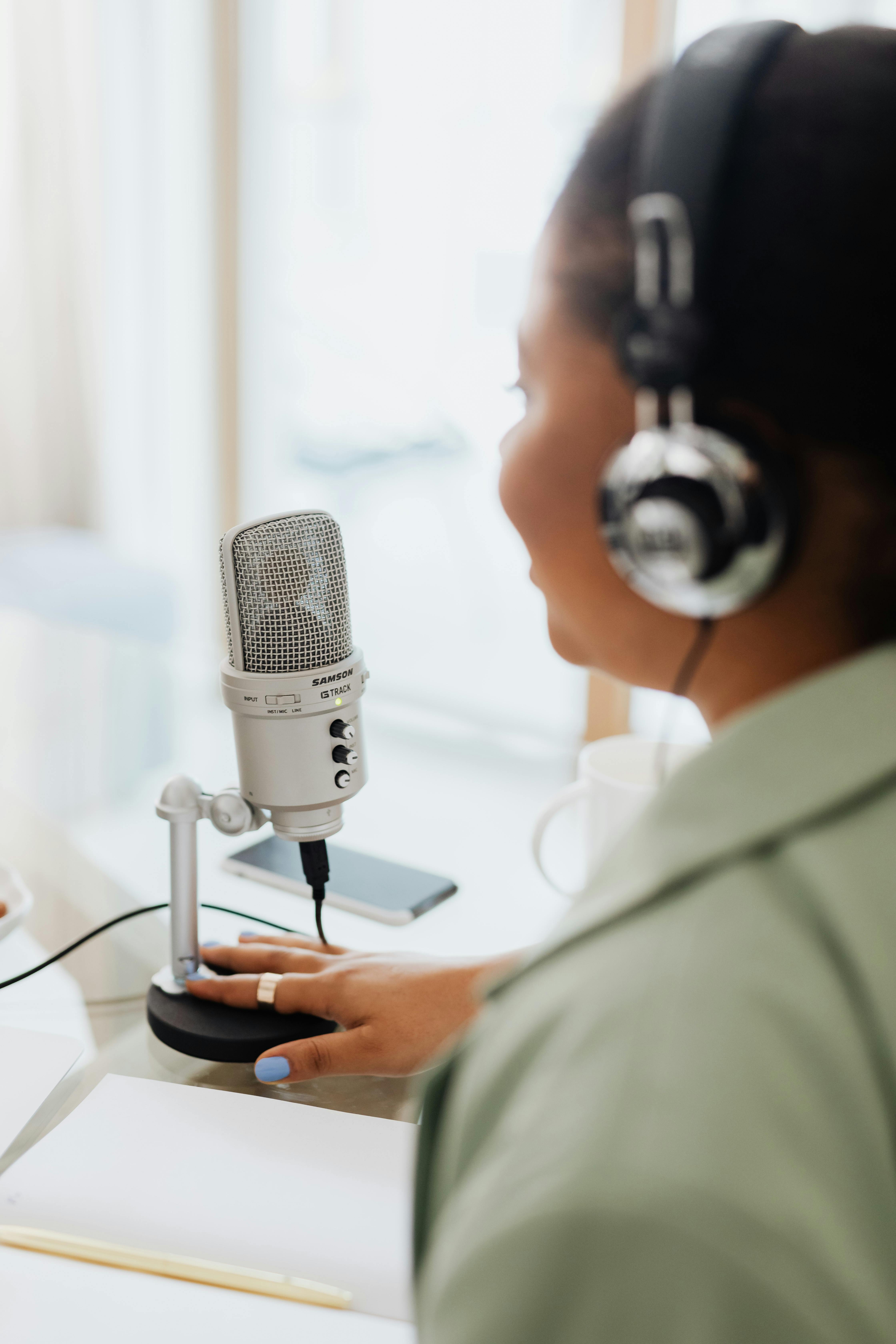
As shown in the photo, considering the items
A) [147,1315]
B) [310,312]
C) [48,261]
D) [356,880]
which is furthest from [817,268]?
[48,261]

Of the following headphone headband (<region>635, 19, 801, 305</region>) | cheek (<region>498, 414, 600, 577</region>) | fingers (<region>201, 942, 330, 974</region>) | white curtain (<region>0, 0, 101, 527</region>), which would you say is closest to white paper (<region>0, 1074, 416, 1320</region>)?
fingers (<region>201, 942, 330, 974</region>)

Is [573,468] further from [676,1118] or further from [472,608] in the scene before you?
[472,608]

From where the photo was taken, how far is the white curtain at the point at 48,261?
3045 mm

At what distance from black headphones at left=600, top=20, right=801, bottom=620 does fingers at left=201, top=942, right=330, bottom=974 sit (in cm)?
53

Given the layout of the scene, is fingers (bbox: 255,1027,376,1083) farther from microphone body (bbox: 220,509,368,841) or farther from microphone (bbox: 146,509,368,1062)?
microphone body (bbox: 220,509,368,841)

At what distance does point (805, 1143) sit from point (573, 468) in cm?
27

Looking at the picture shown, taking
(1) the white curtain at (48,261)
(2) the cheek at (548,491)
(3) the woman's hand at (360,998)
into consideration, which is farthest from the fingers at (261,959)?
(1) the white curtain at (48,261)

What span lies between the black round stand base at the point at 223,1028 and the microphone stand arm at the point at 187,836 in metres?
0.02

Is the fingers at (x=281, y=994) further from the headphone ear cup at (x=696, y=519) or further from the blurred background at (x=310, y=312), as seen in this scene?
the blurred background at (x=310, y=312)

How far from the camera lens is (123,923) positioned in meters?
0.98

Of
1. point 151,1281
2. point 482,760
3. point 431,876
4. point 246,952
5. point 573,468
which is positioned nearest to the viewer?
point 573,468

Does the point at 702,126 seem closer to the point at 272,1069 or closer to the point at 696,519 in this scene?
the point at 696,519

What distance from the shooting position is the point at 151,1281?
60cm

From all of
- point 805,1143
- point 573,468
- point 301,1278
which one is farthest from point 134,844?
point 805,1143
